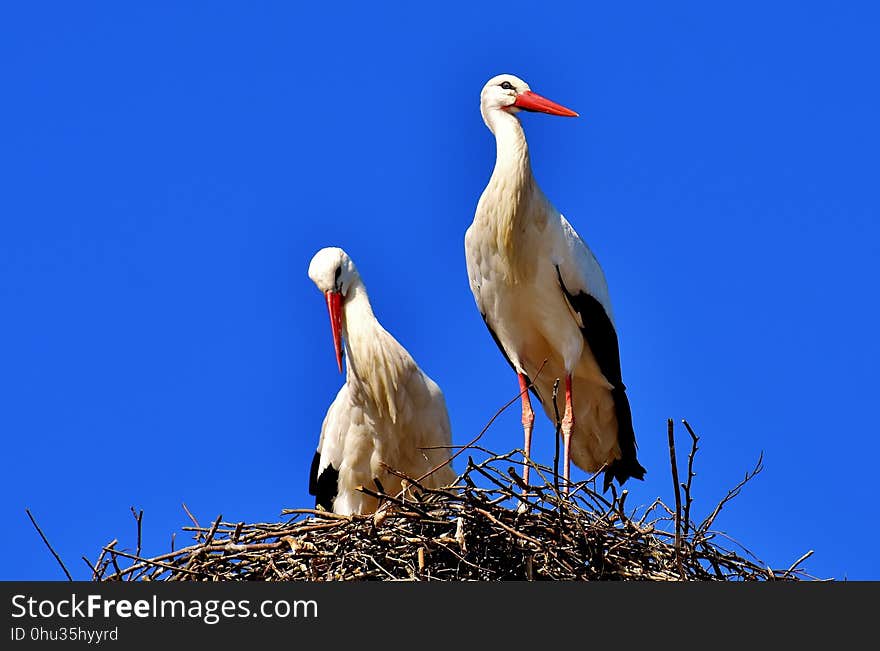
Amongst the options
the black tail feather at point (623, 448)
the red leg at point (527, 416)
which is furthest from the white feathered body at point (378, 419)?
the black tail feather at point (623, 448)

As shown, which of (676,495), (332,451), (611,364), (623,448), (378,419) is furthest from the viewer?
(623,448)

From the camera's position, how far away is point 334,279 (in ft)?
20.4

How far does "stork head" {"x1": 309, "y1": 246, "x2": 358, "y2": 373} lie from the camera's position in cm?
622

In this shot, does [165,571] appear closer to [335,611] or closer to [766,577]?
[335,611]

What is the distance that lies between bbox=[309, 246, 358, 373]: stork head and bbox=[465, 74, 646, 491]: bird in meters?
0.52

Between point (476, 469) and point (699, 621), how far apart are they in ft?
3.04

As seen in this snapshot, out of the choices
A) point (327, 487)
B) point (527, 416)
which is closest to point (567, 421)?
point (527, 416)

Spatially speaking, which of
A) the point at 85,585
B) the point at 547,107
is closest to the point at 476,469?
the point at 85,585

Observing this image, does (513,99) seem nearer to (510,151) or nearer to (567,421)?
(510,151)

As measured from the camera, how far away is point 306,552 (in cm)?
481

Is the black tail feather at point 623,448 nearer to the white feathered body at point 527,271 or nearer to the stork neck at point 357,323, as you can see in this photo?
the white feathered body at point 527,271

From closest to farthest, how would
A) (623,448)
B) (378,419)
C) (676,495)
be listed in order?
(676,495) < (378,419) < (623,448)

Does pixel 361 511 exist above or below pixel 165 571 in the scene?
above

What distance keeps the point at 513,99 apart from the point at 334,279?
3.45 feet
